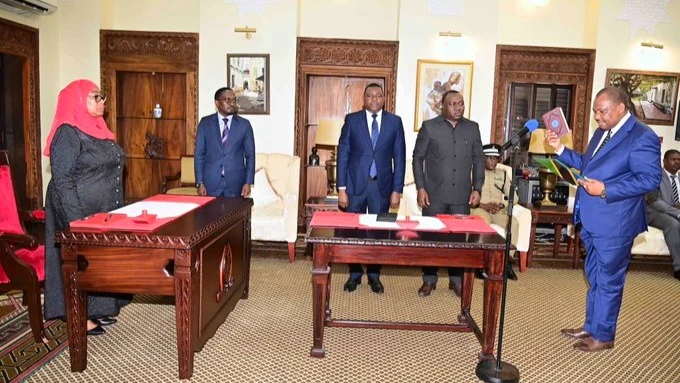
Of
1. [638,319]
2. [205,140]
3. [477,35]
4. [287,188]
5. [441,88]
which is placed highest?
[477,35]

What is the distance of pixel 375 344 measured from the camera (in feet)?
11.1

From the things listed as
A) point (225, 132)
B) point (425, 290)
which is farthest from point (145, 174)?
point (425, 290)

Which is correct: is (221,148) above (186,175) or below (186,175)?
above

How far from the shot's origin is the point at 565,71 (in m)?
7.27

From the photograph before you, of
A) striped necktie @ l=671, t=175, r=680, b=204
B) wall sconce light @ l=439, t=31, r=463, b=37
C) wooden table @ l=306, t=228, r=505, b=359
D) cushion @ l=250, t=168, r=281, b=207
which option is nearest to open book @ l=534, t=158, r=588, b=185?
wooden table @ l=306, t=228, r=505, b=359

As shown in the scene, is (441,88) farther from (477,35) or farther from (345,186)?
(345,186)

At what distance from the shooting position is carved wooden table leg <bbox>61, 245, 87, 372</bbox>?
268 cm

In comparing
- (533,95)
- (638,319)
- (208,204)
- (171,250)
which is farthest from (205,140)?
(533,95)

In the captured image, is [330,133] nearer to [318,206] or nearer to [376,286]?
[318,206]

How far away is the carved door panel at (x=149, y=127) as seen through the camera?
7.50 meters

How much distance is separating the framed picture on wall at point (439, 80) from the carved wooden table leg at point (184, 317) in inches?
197

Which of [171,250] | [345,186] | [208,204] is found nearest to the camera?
[171,250]

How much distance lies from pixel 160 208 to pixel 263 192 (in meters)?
2.83

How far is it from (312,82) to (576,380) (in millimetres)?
5515
